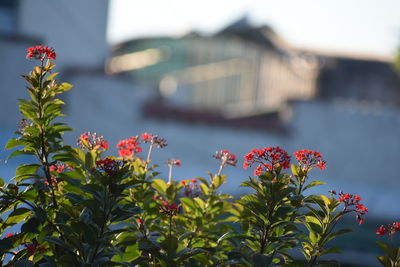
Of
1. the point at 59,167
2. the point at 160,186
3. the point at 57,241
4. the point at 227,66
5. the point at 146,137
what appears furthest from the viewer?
the point at 227,66

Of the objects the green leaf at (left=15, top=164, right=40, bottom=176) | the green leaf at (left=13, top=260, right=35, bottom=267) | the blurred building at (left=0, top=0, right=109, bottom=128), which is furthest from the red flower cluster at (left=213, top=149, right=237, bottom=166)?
the blurred building at (left=0, top=0, right=109, bottom=128)

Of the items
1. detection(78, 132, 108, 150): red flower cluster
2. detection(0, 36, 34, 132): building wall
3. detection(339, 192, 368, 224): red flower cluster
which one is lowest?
detection(339, 192, 368, 224): red flower cluster

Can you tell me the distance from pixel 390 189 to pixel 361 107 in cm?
184

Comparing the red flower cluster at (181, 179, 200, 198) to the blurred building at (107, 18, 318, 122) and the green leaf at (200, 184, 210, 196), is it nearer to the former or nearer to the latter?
the green leaf at (200, 184, 210, 196)

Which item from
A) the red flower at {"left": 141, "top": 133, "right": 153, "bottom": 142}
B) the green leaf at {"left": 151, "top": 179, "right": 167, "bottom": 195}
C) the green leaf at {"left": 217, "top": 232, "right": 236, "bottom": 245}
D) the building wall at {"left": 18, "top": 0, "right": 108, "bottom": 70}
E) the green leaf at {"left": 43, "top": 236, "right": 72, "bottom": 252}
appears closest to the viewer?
the green leaf at {"left": 43, "top": 236, "right": 72, "bottom": 252}

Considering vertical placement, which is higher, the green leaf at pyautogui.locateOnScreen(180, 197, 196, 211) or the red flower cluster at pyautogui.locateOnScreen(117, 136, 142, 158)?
the red flower cluster at pyautogui.locateOnScreen(117, 136, 142, 158)

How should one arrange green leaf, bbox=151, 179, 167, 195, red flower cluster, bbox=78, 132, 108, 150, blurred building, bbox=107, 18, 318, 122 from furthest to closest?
blurred building, bbox=107, 18, 318, 122 < green leaf, bbox=151, 179, 167, 195 < red flower cluster, bbox=78, 132, 108, 150

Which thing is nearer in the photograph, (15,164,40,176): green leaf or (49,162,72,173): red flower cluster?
(15,164,40,176): green leaf

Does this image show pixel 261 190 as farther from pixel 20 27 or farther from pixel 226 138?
pixel 20 27

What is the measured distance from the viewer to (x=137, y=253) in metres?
2.68

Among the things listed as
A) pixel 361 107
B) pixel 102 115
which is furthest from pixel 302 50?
pixel 102 115

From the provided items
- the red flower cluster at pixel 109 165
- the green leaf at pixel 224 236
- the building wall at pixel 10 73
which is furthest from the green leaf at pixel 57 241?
the building wall at pixel 10 73

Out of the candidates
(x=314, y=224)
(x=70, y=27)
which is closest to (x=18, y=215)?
(x=314, y=224)

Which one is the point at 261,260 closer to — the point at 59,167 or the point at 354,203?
the point at 354,203
